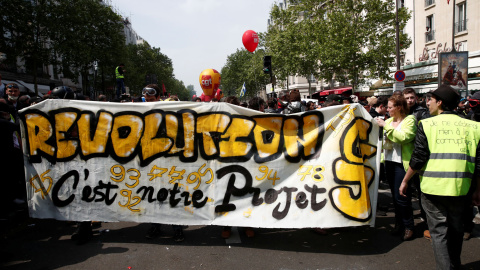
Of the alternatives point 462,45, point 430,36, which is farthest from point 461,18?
point 430,36

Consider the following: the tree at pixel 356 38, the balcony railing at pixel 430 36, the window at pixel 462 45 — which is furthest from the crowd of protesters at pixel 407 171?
the balcony railing at pixel 430 36

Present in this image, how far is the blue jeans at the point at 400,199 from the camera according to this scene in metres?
4.12

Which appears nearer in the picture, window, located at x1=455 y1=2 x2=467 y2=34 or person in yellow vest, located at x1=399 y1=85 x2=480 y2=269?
person in yellow vest, located at x1=399 y1=85 x2=480 y2=269

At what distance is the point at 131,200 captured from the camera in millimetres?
4164

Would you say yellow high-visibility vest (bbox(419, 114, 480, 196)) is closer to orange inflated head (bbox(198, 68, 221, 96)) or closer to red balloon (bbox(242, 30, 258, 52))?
red balloon (bbox(242, 30, 258, 52))

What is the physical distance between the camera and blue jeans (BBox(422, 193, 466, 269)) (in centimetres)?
289

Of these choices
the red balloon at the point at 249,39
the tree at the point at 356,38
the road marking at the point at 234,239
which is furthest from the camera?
the tree at the point at 356,38

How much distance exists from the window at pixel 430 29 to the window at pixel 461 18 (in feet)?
7.60

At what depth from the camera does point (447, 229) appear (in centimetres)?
292

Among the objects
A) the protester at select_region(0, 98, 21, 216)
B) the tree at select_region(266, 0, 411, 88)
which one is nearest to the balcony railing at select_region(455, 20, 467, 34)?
the tree at select_region(266, 0, 411, 88)

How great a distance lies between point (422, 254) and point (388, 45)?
25.7 metres

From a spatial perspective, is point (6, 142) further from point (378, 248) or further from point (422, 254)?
point (422, 254)

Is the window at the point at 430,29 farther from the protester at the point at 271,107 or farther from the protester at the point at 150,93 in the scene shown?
the protester at the point at 150,93

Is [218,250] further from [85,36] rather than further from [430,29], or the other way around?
[430,29]
